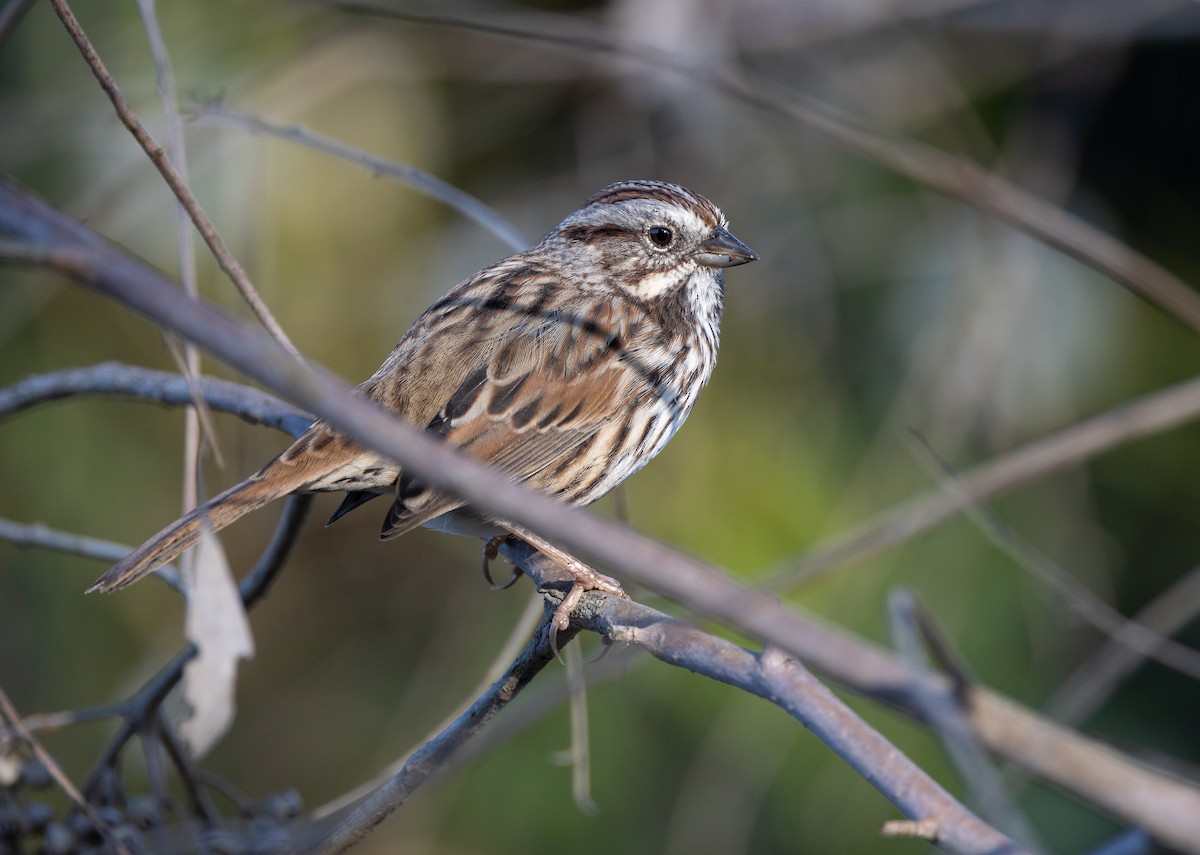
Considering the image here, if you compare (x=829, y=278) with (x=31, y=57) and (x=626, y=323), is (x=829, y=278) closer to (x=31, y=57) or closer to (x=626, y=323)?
(x=626, y=323)

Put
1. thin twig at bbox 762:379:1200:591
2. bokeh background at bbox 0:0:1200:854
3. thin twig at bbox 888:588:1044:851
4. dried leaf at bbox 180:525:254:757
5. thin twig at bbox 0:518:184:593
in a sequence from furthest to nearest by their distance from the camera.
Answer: bokeh background at bbox 0:0:1200:854
thin twig at bbox 0:518:184:593
thin twig at bbox 762:379:1200:591
dried leaf at bbox 180:525:254:757
thin twig at bbox 888:588:1044:851

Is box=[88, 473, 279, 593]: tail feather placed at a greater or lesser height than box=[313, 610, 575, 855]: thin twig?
greater

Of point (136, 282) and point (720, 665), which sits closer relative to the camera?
point (136, 282)

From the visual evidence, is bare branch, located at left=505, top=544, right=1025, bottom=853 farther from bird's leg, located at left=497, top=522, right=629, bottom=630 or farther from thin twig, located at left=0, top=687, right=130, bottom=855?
thin twig, located at left=0, top=687, right=130, bottom=855

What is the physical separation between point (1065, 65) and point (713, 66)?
2509 millimetres

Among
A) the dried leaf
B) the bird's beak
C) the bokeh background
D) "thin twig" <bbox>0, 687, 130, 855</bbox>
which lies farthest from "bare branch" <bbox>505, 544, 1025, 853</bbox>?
the bokeh background

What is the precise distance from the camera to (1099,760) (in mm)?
998

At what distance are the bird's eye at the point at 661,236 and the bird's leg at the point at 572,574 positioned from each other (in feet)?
3.27

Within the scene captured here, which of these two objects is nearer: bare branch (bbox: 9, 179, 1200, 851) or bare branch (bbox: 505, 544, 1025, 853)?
bare branch (bbox: 9, 179, 1200, 851)

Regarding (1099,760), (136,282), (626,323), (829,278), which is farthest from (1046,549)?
(136,282)

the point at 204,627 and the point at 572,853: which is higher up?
the point at 204,627

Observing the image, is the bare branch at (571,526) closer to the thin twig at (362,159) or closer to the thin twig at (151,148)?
the thin twig at (151,148)

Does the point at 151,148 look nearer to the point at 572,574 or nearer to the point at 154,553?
the point at 154,553

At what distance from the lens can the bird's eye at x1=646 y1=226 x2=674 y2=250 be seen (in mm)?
3551
